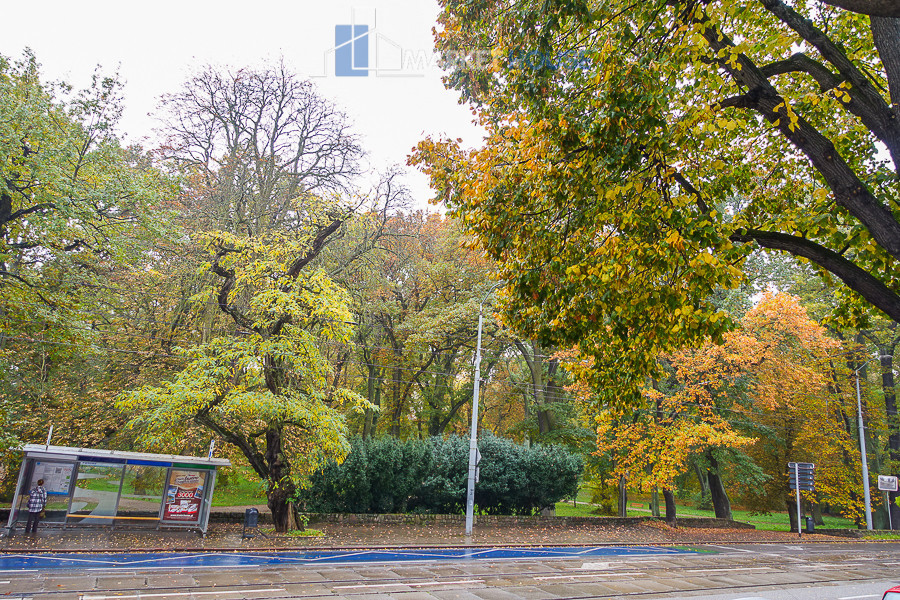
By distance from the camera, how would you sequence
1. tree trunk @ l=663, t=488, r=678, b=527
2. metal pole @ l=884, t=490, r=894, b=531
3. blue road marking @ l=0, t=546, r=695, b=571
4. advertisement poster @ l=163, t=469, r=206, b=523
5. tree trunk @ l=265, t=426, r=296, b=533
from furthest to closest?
metal pole @ l=884, t=490, r=894, b=531 < tree trunk @ l=663, t=488, r=678, b=527 < advertisement poster @ l=163, t=469, r=206, b=523 < tree trunk @ l=265, t=426, r=296, b=533 < blue road marking @ l=0, t=546, r=695, b=571

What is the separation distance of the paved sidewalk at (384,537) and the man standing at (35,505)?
0.28 metres

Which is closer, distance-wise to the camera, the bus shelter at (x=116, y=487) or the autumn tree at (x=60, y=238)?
the autumn tree at (x=60, y=238)

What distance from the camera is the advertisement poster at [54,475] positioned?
51.8 feet

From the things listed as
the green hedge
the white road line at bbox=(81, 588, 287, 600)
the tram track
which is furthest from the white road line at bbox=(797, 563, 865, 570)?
the white road line at bbox=(81, 588, 287, 600)

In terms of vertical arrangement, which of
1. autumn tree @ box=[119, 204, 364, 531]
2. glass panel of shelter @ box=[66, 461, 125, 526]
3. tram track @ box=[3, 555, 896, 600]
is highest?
autumn tree @ box=[119, 204, 364, 531]

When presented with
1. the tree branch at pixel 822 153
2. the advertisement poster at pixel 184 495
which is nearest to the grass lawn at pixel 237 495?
the advertisement poster at pixel 184 495

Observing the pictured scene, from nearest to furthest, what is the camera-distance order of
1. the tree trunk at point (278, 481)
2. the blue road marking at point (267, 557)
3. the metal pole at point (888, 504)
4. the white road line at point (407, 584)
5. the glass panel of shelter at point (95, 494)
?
the white road line at point (407, 584)
the blue road marking at point (267, 557)
the glass panel of shelter at point (95, 494)
the tree trunk at point (278, 481)
the metal pole at point (888, 504)

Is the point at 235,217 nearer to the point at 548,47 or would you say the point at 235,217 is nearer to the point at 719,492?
the point at 548,47

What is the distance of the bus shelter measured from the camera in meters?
15.7

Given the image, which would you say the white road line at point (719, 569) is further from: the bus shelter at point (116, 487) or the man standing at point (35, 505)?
the man standing at point (35, 505)

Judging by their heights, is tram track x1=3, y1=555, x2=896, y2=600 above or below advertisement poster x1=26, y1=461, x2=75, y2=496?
below

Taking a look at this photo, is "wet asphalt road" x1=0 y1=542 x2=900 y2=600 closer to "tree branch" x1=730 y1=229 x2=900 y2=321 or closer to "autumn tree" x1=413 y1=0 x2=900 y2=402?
"autumn tree" x1=413 y1=0 x2=900 y2=402

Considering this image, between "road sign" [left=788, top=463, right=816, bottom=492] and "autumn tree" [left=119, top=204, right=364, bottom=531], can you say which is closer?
"autumn tree" [left=119, top=204, right=364, bottom=531]

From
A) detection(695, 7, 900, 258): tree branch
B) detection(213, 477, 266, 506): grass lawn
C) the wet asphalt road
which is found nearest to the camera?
detection(695, 7, 900, 258): tree branch
